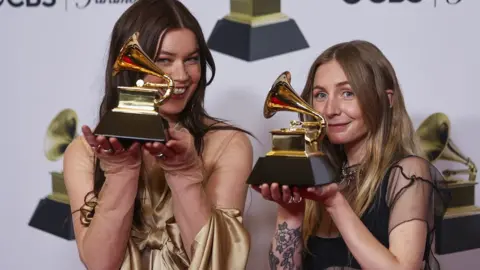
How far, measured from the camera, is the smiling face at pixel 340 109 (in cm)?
208

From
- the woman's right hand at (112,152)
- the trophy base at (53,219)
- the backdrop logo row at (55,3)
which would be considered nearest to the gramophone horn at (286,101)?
the woman's right hand at (112,152)

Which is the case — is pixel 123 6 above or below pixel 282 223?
above

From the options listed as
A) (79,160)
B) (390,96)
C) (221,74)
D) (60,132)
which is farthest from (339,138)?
(60,132)

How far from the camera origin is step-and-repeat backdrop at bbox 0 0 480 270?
2709mm

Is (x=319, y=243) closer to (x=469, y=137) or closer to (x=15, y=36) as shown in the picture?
(x=469, y=137)

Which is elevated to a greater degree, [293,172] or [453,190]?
[293,172]

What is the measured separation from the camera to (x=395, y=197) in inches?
78.8

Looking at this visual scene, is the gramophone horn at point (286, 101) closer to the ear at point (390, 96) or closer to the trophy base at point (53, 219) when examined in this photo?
the ear at point (390, 96)

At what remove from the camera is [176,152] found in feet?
6.07

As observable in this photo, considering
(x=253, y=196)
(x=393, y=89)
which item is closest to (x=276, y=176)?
(x=393, y=89)

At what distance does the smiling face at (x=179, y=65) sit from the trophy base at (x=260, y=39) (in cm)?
61

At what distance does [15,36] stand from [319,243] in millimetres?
Result: 1367

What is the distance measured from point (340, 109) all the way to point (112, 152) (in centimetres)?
58

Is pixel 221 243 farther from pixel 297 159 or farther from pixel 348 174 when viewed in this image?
pixel 348 174
